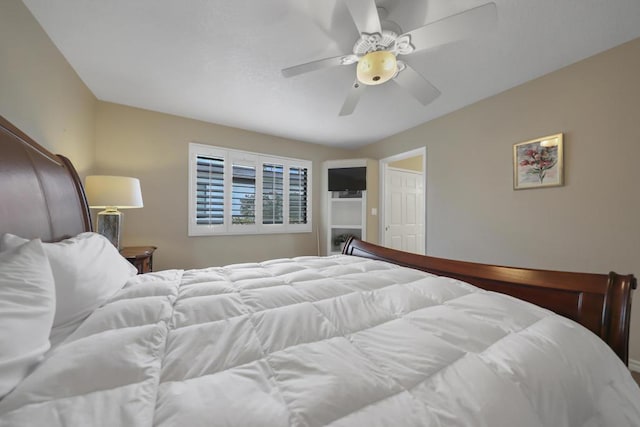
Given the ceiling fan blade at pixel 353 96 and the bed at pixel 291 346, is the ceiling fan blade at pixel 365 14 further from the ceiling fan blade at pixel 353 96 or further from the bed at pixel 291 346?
the bed at pixel 291 346

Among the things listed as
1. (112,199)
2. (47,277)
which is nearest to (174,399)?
(47,277)

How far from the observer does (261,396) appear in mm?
493

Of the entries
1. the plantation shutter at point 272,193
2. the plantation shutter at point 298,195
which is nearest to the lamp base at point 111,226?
the plantation shutter at point 272,193

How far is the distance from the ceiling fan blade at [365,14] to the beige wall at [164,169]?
252cm

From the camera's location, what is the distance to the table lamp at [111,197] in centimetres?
203

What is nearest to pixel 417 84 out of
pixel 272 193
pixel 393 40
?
pixel 393 40

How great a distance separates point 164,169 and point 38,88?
4.42 ft

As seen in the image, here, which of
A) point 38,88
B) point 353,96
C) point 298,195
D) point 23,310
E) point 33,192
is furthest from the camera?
point 298,195

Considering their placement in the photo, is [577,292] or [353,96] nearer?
[577,292]

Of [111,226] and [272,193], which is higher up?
[272,193]

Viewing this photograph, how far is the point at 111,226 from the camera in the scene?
2131 millimetres

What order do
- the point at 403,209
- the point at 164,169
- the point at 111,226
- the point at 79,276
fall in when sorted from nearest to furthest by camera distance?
the point at 79,276, the point at 111,226, the point at 164,169, the point at 403,209

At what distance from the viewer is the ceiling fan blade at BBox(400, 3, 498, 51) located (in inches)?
44.3

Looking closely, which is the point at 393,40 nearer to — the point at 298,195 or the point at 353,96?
the point at 353,96
